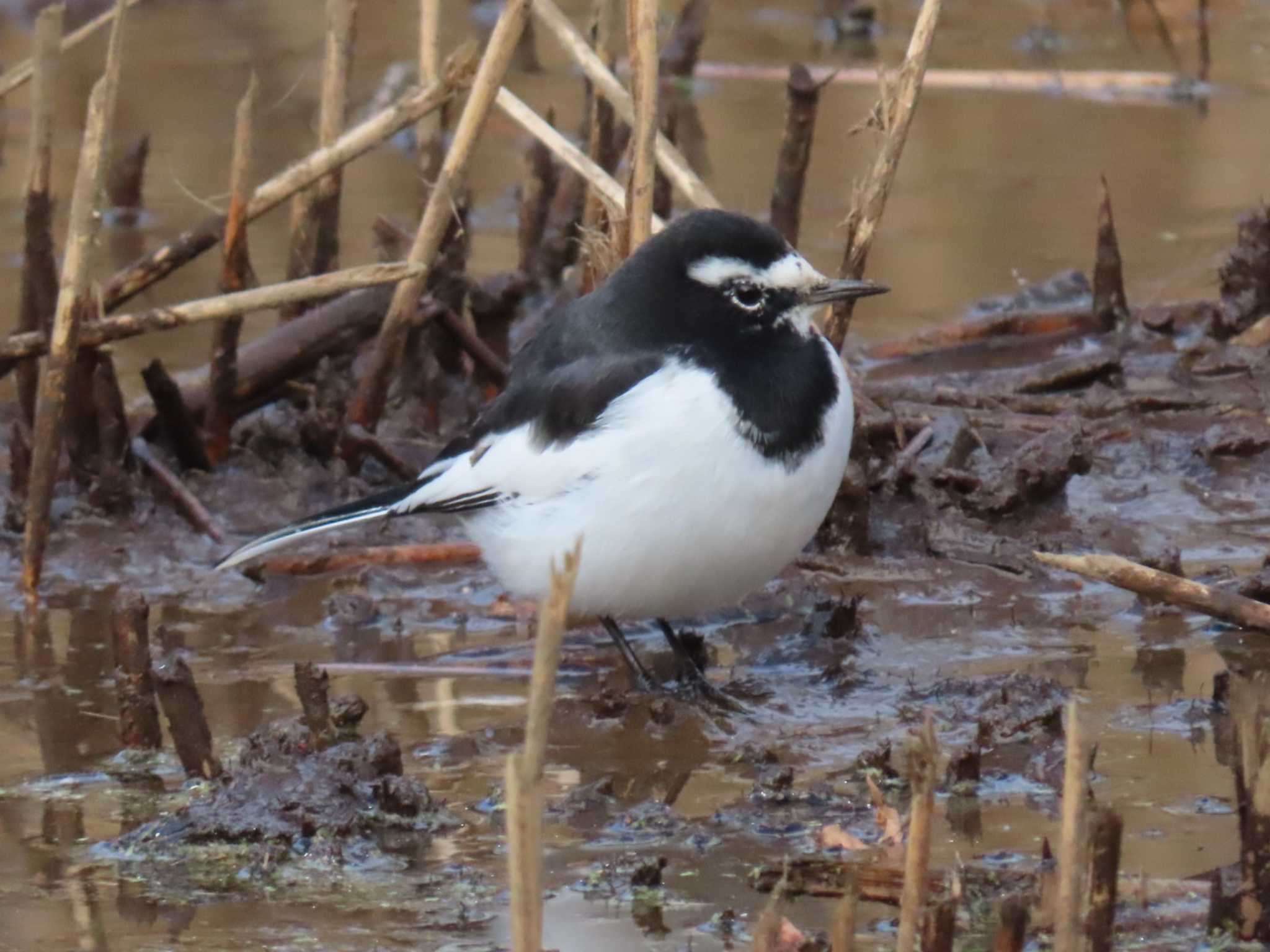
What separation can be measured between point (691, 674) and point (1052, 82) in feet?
20.6

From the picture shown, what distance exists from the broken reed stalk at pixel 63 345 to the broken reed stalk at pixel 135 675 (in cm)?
109

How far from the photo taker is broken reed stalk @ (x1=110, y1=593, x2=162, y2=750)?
14.4ft

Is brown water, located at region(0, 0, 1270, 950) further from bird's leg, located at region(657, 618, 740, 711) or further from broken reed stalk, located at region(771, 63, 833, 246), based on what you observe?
broken reed stalk, located at region(771, 63, 833, 246)

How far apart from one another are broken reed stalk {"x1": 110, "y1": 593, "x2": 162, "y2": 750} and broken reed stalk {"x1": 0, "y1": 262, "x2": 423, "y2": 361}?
1158mm

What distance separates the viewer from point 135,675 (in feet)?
14.5

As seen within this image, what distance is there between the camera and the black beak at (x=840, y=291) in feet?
16.1

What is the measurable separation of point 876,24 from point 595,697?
8430 mm

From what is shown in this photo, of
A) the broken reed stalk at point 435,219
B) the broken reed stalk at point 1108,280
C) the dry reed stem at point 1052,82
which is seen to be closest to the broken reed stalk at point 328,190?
the broken reed stalk at point 435,219

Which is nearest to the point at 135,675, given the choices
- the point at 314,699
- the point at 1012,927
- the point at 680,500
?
the point at 314,699

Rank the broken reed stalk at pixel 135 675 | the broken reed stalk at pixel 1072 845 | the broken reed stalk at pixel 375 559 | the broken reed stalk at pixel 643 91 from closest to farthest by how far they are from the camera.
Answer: the broken reed stalk at pixel 1072 845, the broken reed stalk at pixel 135 675, the broken reed stalk at pixel 643 91, the broken reed stalk at pixel 375 559

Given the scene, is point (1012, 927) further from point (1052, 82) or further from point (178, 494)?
point (1052, 82)

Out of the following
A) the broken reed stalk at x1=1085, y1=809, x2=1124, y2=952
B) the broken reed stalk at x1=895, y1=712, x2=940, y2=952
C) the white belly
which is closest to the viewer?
the broken reed stalk at x1=895, y1=712, x2=940, y2=952

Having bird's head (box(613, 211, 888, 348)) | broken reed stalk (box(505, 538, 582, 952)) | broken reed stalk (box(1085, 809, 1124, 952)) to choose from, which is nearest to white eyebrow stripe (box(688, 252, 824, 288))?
bird's head (box(613, 211, 888, 348))

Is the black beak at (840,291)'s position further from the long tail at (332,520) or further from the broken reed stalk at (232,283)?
the broken reed stalk at (232,283)
